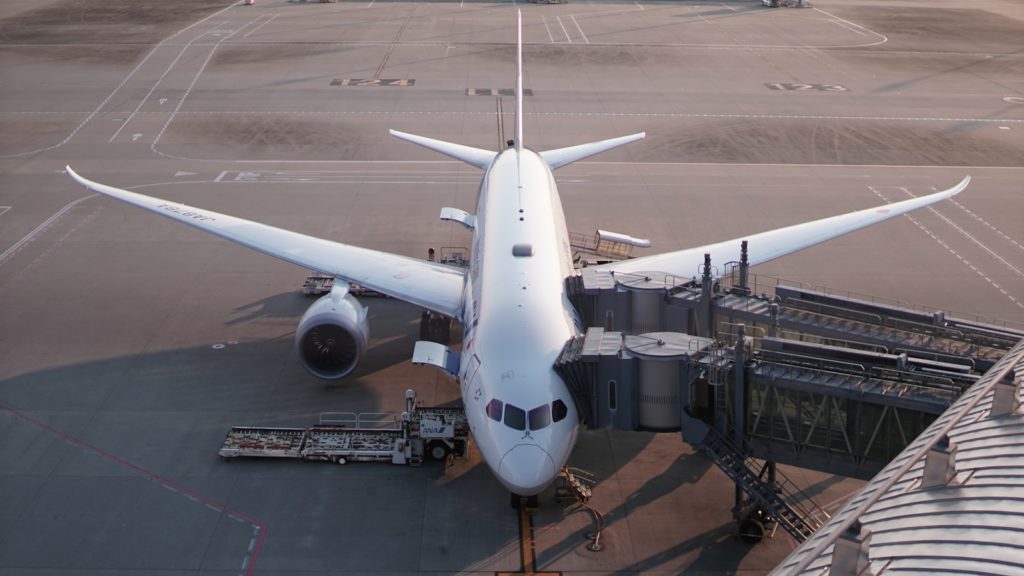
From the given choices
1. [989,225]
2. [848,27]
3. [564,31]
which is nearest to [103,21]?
[564,31]

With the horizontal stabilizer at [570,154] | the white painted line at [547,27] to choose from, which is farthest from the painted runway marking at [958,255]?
the white painted line at [547,27]

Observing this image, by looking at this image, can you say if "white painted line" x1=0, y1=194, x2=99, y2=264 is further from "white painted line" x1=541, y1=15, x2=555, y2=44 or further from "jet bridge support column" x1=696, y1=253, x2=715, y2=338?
"white painted line" x1=541, y1=15, x2=555, y2=44

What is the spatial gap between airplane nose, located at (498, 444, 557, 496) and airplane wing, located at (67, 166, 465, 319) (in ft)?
33.8

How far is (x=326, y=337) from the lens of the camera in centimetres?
3809

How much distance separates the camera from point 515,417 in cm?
2844

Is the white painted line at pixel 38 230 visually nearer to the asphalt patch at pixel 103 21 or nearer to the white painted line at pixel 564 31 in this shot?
the asphalt patch at pixel 103 21

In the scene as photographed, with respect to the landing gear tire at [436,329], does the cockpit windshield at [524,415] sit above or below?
above

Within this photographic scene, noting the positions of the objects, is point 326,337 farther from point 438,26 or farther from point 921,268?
point 438,26

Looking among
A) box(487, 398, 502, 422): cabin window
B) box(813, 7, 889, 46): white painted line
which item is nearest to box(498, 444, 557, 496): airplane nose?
box(487, 398, 502, 422): cabin window

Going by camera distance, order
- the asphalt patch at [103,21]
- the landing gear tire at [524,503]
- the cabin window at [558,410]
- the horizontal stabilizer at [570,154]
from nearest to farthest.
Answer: the cabin window at [558,410], the landing gear tire at [524,503], the horizontal stabilizer at [570,154], the asphalt patch at [103,21]

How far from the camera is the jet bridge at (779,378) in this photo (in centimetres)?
2661

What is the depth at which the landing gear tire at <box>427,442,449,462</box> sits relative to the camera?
110ft

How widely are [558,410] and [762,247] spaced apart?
1698 cm

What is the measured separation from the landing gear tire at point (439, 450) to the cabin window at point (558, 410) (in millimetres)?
5790
